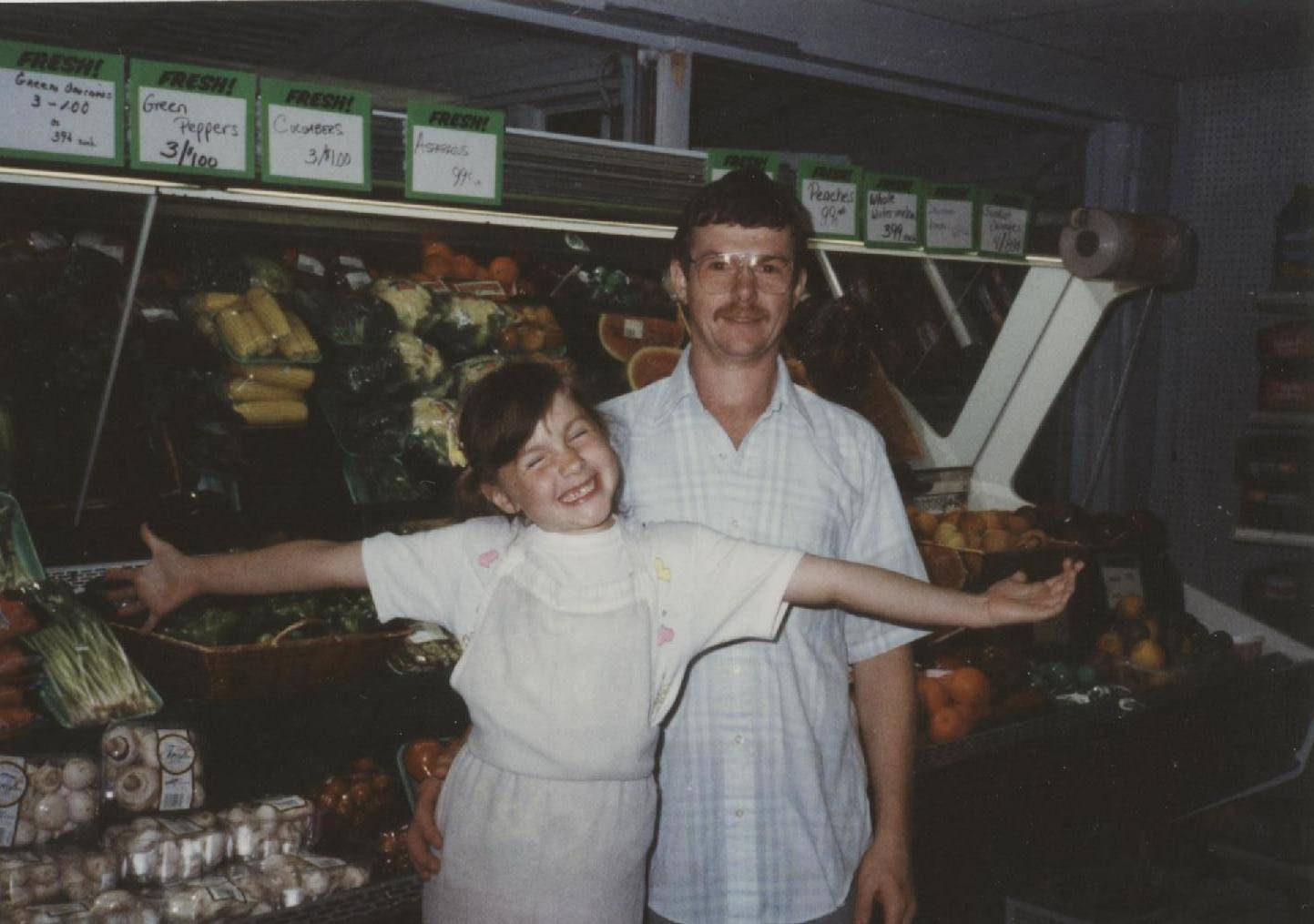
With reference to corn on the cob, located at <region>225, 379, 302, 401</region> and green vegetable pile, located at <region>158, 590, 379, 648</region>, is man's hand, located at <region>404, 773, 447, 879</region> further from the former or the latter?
corn on the cob, located at <region>225, 379, 302, 401</region>

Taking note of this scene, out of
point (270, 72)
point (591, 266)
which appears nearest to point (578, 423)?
point (591, 266)

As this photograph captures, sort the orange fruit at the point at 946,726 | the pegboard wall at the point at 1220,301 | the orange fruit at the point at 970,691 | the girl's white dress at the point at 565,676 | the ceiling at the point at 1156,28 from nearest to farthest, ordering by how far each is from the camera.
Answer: the girl's white dress at the point at 565,676
the orange fruit at the point at 946,726
the orange fruit at the point at 970,691
the ceiling at the point at 1156,28
the pegboard wall at the point at 1220,301

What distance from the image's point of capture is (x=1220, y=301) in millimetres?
5367

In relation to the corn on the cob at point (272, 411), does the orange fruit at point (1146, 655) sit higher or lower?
lower

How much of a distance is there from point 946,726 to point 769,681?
4.59ft

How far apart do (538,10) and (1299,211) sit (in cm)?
356

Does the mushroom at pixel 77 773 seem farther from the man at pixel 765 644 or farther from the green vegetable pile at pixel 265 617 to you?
the man at pixel 765 644

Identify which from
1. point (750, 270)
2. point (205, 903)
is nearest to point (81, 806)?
point (205, 903)

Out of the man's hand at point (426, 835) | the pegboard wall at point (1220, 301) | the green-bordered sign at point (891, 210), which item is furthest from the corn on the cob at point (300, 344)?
the pegboard wall at point (1220, 301)

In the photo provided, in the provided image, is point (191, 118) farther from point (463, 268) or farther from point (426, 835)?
point (463, 268)

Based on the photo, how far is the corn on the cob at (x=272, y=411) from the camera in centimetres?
294

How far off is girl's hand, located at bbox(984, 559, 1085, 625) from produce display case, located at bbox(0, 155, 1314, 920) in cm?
128

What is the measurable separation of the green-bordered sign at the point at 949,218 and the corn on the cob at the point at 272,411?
Result: 76.9 inches

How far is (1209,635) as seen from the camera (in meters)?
4.30
